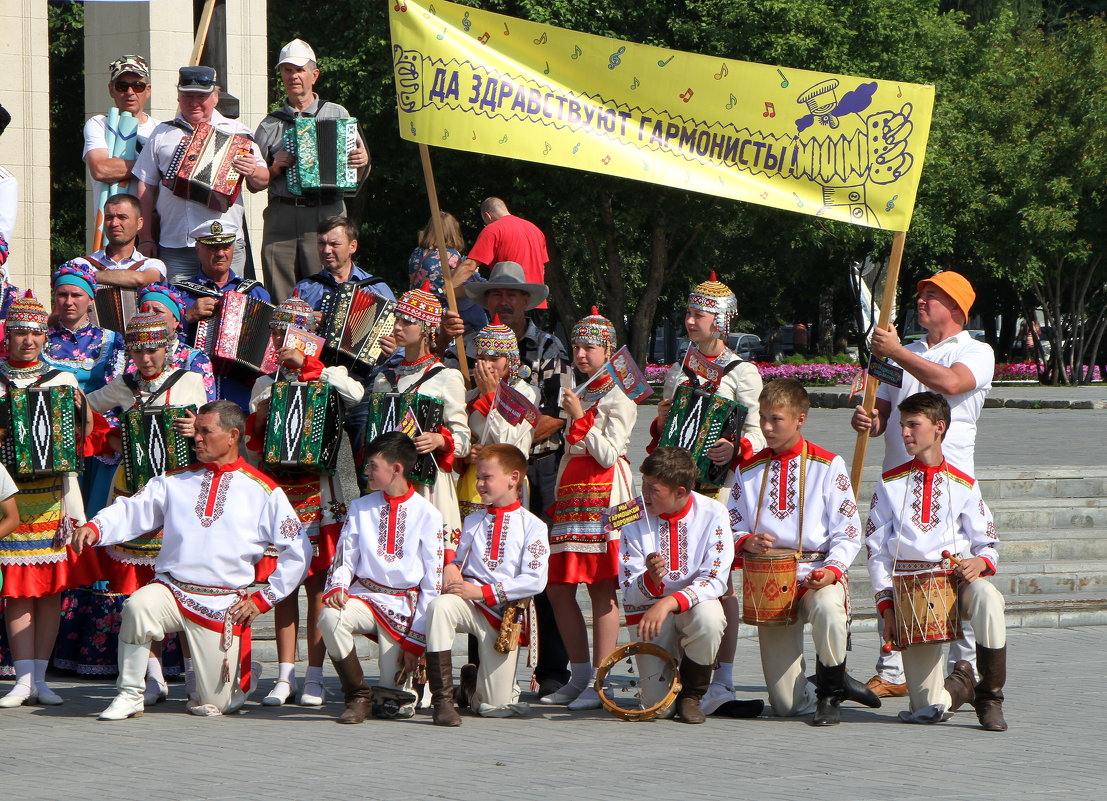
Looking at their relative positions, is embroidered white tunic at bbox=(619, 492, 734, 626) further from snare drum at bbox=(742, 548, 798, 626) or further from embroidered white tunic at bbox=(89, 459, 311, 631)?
embroidered white tunic at bbox=(89, 459, 311, 631)

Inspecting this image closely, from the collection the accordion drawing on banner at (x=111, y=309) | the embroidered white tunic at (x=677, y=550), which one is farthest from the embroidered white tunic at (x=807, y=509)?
the accordion drawing on banner at (x=111, y=309)

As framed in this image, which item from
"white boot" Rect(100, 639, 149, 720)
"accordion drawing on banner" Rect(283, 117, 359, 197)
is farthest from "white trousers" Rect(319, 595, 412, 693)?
"accordion drawing on banner" Rect(283, 117, 359, 197)

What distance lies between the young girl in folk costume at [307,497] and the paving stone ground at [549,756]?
1.18ft

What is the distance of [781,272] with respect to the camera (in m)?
49.3

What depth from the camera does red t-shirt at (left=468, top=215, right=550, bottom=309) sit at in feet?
37.1

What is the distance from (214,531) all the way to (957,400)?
12.8 ft

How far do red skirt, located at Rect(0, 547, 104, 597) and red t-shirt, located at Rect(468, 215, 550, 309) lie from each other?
13.2 ft

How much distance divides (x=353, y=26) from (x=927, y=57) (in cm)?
1258

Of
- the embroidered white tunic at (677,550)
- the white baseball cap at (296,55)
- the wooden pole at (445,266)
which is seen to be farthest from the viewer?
the white baseball cap at (296,55)

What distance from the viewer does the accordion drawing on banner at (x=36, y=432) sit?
8.01 meters

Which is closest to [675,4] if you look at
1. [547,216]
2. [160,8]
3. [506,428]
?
[547,216]

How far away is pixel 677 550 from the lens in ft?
25.8

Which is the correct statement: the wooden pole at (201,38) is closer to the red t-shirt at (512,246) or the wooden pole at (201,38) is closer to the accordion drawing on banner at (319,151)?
the accordion drawing on banner at (319,151)

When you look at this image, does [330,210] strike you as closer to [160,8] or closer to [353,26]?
[160,8]
